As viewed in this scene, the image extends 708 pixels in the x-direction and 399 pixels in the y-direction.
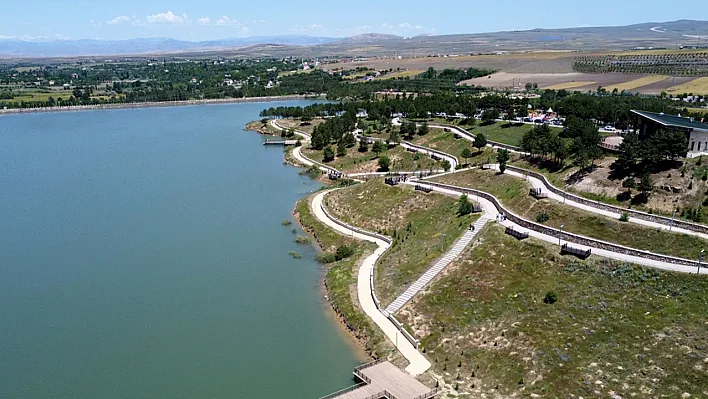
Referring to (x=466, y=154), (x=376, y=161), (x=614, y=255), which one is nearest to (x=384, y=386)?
(x=614, y=255)

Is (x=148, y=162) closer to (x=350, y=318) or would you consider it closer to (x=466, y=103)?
(x=466, y=103)

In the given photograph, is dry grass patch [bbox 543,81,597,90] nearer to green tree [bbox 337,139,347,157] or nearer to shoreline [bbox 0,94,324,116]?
green tree [bbox 337,139,347,157]

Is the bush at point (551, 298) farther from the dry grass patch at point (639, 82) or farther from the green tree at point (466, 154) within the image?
the dry grass patch at point (639, 82)

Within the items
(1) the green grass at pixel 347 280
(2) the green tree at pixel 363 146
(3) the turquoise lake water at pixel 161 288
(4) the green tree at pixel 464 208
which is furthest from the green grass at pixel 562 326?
(2) the green tree at pixel 363 146

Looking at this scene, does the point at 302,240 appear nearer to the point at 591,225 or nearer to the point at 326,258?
the point at 326,258

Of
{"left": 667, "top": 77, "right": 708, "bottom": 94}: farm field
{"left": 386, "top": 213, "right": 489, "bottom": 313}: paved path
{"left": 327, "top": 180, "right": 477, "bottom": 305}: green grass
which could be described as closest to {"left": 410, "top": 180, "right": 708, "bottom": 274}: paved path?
{"left": 386, "top": 213, "right": 489, "bottom": 313}: paved path
